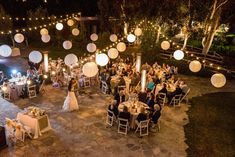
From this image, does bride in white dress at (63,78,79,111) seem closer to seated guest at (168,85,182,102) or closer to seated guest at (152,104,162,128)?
seated guest at (152,104,162,128)

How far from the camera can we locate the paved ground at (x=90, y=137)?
10.5 metres

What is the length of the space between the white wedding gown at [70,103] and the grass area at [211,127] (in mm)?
5073

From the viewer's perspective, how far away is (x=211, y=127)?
12930mm

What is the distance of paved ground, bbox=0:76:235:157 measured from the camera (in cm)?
1052

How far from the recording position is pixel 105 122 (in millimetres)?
12750

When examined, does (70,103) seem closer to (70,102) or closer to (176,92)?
(70,102)

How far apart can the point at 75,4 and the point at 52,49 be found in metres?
8.60

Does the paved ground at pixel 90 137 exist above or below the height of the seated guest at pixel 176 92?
below

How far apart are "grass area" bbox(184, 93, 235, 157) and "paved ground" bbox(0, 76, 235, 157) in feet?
1.28

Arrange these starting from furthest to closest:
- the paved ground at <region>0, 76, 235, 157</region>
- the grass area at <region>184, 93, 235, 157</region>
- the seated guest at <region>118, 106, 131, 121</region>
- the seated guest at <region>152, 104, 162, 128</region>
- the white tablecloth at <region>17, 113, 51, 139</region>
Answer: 1. the seated guest at <region>152, 104, 162, 128</region>
2. the seated guest at <region>118, 106, 131, 121</region>
3. the white tablecloth at <region>17, 113, 51, 139</region>
4. the grass area at <region>184, 93, 235, 157</region>
5. the paved ground at <region>0, 76, 235, 157</region>

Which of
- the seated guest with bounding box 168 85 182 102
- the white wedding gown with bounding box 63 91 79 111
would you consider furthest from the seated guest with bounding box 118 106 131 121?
the seated guest with bounding box 168 85 182 102

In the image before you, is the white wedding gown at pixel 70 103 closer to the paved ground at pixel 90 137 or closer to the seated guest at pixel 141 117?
the paved ground at pixel 90 137

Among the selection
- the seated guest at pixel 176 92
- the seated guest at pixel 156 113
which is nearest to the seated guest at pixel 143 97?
the seated guest at pixel 156 113

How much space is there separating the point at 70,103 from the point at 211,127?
20.8 feet
